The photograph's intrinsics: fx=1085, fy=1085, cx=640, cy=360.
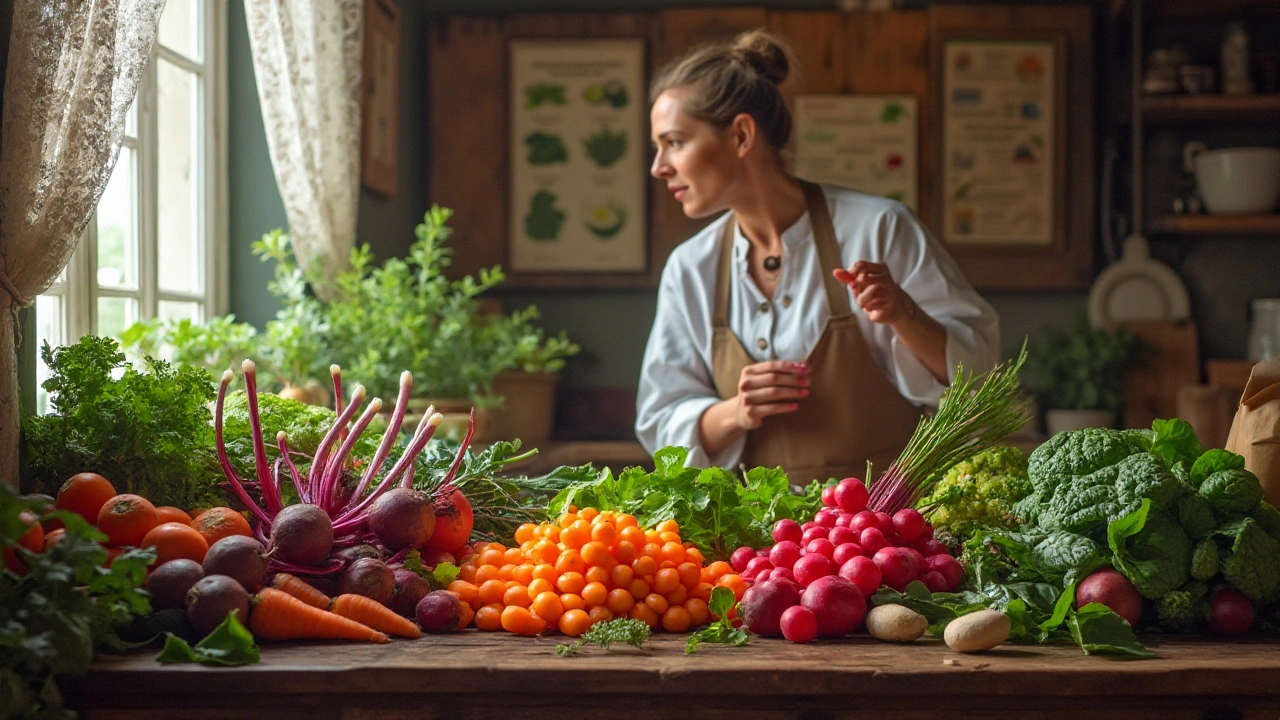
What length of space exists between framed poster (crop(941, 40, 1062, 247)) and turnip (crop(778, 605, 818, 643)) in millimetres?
3026

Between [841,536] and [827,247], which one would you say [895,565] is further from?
[827,247]

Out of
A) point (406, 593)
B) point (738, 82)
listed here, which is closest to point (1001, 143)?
point (738, 82)

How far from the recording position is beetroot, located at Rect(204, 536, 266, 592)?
1.20m

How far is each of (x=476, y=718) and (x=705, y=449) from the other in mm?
1346

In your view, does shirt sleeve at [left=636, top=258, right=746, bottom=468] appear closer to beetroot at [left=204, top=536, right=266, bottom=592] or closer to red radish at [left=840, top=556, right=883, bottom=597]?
red radish at [left=840, top=556, right=883, bottom=597]

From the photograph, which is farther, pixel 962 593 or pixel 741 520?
pixel 741 520

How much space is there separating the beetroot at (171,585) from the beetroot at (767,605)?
24.2 inches

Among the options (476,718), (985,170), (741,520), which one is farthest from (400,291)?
(985,170)

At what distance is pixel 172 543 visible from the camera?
123 cm

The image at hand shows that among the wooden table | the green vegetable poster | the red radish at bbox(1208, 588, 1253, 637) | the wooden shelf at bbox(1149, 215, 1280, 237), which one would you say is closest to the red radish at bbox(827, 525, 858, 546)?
the wooden table

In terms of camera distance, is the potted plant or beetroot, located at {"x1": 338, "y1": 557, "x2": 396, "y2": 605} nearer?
beetroot, located at {"x1": 338, "y1": 557, "x2": 396, "y2": 605}

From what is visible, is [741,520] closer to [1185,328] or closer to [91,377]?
[91,377]

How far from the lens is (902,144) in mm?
4008

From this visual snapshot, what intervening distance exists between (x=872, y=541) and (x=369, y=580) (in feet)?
1.98
